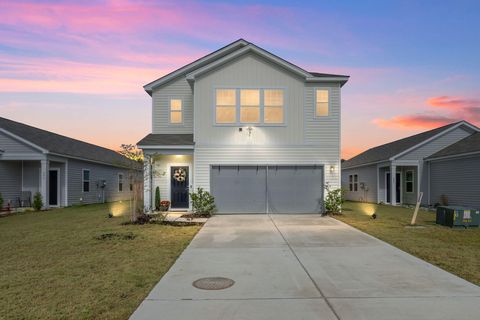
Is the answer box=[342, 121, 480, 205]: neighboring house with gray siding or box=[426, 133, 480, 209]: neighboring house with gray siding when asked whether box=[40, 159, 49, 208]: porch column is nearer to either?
box=[342, 121, 480, 205]: neighboring house with gray siding

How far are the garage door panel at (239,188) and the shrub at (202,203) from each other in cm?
67

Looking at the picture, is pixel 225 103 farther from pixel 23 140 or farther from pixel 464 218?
pixel 23 140

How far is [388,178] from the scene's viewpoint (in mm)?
26922

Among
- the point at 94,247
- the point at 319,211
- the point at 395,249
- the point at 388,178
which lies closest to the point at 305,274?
the point at 395,249

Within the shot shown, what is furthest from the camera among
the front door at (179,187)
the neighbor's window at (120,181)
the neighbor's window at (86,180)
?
the neighbor's window at (120,181)

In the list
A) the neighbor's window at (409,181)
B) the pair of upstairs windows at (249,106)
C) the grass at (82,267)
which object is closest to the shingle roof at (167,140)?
the pair of upstairs windows at (249,106)

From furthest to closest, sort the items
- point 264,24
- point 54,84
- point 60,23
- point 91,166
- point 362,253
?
point 91,166 → point 54,84 → point 264,24 → point 60,23 → point 362,253

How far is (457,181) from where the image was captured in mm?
20188

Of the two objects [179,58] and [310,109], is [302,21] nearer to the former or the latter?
[310,109]

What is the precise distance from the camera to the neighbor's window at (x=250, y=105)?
17.1m

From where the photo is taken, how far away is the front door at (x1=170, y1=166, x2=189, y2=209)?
18.0 meters

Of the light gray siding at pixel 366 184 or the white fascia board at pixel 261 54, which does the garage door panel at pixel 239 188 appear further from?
the light gray siding at pixel 366 184

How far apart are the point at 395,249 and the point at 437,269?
6.43ft

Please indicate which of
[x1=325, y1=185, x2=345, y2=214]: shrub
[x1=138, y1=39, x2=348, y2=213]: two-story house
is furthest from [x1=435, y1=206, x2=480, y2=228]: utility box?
[x1=138, y1=39, x2=348, y2=213]: two-story house
